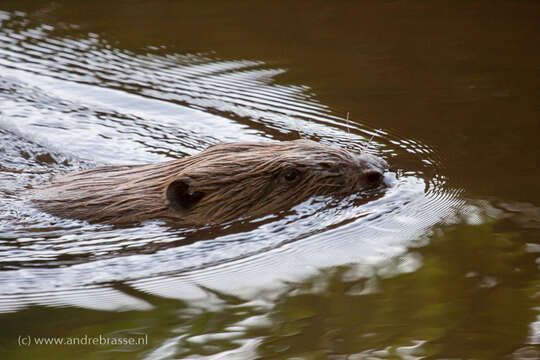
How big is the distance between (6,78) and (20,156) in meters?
1.35

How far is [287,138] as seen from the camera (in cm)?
586

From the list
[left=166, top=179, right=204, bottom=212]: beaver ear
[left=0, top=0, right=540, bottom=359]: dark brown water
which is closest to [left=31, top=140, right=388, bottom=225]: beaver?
[left=166, top=179, right=204, bottom=212]: beaver ear

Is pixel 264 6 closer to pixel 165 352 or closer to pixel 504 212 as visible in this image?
pixel 504 212

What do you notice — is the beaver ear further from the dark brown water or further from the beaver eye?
the beaver eye

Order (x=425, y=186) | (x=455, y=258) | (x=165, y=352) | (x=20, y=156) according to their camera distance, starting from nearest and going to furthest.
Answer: (x=165, y=352)
(x=455, y=258)
(x=425, y=186)
(x=20, y=156)

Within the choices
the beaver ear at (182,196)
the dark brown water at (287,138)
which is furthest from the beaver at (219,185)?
the dark brown water at (287,138)

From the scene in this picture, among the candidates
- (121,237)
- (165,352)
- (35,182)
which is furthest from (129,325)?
(35,182)

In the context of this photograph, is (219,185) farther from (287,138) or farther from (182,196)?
(287,138)

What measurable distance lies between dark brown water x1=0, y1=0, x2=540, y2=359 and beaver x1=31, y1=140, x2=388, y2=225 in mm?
106

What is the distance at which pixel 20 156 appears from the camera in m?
5.90

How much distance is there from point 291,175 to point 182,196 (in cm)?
60

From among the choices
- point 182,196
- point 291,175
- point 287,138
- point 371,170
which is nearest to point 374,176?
point 371,170

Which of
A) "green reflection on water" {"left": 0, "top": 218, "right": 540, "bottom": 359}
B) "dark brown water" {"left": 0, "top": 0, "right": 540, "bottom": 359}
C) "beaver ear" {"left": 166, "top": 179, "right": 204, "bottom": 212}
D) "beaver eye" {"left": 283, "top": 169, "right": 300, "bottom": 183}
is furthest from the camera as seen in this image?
"beaver eye" {"left": 283, "top": 169, "right": 300, "bottom": 183}

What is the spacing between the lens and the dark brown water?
3.30 meters
